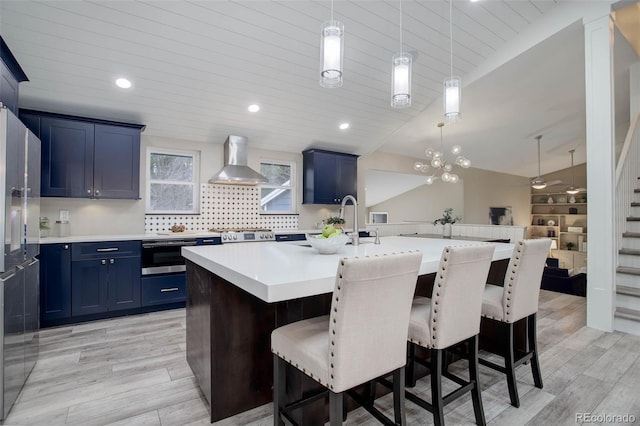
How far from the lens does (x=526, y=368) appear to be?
2.40m

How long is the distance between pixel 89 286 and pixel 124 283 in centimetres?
32

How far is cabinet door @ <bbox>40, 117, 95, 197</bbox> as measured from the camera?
346 cm

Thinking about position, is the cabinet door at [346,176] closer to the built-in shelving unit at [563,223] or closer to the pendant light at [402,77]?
the pendant light at [402,77]

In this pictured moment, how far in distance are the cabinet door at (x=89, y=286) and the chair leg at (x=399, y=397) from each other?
340cm

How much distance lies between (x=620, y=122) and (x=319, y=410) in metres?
8.70

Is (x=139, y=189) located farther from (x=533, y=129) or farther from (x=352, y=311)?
(x=533, y=129)

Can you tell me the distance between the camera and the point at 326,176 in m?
5.55

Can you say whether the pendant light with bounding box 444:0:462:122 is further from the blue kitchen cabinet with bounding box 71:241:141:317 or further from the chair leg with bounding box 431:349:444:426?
the blue kitchen cabinet with bounding box 71:241:141:317

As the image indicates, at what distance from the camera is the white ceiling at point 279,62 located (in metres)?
2.82

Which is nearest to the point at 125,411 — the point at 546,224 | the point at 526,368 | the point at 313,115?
the point at 526,368

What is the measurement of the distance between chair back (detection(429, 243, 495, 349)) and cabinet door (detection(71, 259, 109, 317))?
3477 mm

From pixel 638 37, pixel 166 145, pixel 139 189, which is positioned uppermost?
pixel 638 37

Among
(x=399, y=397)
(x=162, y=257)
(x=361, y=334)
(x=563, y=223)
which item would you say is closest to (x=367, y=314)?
(x=361, y=334)

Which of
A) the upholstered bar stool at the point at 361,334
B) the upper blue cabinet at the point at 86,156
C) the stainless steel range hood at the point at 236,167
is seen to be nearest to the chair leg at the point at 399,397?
the upholstered bar stool at the point at 361,334
